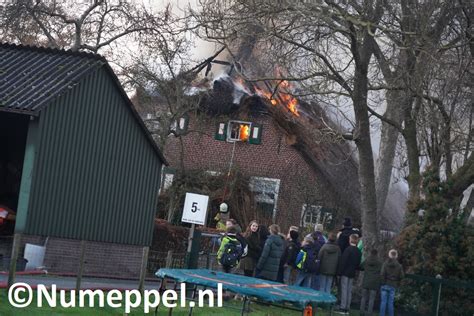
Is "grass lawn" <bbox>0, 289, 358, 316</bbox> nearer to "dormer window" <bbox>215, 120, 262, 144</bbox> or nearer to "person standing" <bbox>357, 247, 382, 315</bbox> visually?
"person standing" <bbox>357, 247, 382, 315</bbox>

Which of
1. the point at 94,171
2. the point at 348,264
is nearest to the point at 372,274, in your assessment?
the point at 348,264

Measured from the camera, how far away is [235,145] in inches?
1954

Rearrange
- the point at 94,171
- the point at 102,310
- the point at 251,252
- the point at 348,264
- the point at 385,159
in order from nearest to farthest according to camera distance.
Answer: the point at 102,310
the point at 251,252
the point at 348,264
the point at 94,171
the point at 385,159

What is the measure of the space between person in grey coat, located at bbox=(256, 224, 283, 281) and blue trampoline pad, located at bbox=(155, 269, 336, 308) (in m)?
3.62

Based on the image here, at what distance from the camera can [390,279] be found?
23016mm

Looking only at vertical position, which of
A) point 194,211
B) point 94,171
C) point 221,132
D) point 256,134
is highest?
point 256,134

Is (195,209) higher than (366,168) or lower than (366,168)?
lower

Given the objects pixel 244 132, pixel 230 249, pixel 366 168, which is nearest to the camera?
pixel 230 249

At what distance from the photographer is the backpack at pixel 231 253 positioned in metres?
21.7

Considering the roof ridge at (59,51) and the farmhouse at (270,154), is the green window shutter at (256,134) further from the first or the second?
the roof ridge at (59,51)

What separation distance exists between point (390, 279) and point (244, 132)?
27.0m

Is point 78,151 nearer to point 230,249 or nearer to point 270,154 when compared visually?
point 230,249

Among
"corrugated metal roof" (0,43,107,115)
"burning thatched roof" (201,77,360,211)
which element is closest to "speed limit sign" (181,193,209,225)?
"corrugated metal roof" (0,43,107,115)

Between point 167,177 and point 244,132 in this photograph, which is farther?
point 244,132
